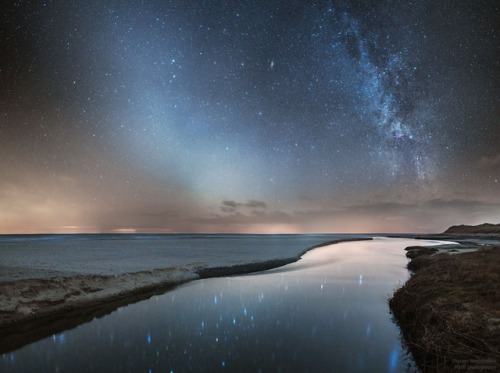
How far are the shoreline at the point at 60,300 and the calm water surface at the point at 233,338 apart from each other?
42.5 inches

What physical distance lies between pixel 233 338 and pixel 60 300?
10.4 meters

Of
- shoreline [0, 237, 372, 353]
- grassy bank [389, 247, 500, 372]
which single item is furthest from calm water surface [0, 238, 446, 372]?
shoreline [0, 237, 372, 353]

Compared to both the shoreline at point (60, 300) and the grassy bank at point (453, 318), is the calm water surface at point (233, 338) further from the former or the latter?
the shoreline at point (60, 300)

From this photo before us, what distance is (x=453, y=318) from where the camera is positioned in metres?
9.12

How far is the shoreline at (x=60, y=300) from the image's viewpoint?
42.1 feet

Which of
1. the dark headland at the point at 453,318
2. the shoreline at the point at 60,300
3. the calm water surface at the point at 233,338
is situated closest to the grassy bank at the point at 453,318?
the dark headland at the point at 453,318

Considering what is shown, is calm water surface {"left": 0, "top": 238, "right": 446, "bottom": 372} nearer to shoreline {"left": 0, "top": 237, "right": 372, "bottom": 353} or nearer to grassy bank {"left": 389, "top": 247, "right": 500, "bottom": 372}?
grassy bank {"left": 389, "top": 247, "right": 500, "bottom": 372}

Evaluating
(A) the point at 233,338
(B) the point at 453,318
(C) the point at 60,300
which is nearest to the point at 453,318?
(B) the point at 453,318

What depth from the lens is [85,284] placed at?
724 inches

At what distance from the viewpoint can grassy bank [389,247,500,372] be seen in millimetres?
7601

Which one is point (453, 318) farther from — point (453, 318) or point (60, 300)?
point (60, 300)

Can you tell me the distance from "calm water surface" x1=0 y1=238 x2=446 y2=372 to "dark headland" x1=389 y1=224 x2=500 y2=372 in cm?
92

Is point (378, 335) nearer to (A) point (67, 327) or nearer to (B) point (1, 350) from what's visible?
(A) point (67, 327)

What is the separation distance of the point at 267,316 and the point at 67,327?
9.54 m
